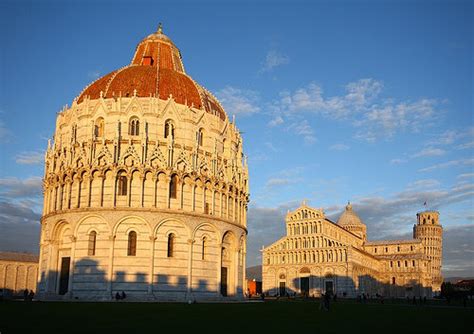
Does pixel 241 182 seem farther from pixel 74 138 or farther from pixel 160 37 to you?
pixel 160 37

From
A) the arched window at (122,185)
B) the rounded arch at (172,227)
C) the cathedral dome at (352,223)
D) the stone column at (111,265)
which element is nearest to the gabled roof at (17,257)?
the arched window at (122,185)

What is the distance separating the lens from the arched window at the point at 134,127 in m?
45.3

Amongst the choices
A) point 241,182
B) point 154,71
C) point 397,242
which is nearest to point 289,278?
point 397,242

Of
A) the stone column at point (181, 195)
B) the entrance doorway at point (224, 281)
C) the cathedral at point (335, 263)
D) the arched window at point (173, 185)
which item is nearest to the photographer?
the stone column at point (181, 195)

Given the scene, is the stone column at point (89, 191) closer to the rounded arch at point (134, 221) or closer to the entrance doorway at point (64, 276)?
the rounded arch at point (134, 221)

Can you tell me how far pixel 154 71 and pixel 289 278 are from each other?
62.4 metres

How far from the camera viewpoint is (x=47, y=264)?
144 feet

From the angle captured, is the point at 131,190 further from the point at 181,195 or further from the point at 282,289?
the point at 282,289

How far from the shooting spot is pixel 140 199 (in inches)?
1671

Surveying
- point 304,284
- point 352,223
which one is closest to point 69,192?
point 304,284

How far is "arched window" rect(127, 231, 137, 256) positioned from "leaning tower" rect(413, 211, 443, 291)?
106m

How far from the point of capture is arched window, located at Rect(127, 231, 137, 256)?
41.7 metres

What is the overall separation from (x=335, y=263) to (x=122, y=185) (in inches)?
2425

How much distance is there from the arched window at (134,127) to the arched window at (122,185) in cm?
445
